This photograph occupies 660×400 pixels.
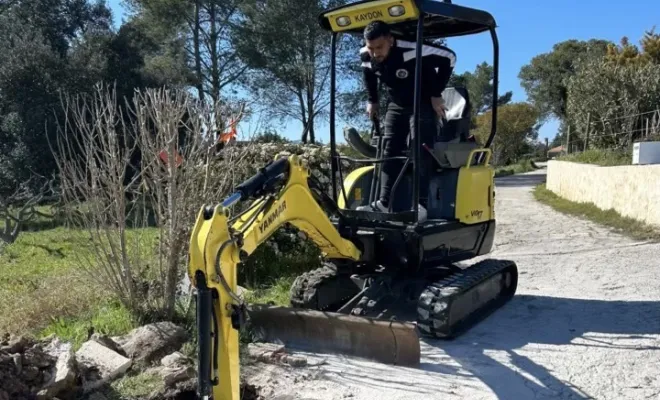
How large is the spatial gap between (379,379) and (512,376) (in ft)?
3.08

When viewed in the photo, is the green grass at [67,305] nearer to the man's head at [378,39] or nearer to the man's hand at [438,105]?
the man's head at [378,39]

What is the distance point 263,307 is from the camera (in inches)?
222

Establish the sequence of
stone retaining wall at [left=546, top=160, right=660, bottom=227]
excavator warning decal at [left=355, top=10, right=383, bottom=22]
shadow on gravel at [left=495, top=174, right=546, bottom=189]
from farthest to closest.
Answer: shadow on gravel at [left=495, top=174, right=546, bottom=189] < stone retaining wall at [left=546, top=160, right=660, bottom=227] < excavator warning decal at [left=355, top=10, right=383, bottom=22]

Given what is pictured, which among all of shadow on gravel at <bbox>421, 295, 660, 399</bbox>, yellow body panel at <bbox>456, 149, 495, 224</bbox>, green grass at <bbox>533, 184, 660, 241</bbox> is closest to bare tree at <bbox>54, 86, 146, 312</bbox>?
shadow on gravel at <bbox>421, 295, 660, 399</bbox>

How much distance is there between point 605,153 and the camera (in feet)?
58.1

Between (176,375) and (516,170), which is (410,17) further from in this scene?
(516,170)

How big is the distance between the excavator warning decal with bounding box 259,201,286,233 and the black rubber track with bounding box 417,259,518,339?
155 cm

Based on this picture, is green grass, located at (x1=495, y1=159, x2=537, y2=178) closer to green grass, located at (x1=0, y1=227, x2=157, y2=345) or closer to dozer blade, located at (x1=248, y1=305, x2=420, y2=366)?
green grass, located at (x1=0, y1=227, x2=157, y2=345)

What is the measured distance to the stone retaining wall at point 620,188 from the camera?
10.9m

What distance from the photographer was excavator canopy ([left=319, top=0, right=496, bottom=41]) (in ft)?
17.5

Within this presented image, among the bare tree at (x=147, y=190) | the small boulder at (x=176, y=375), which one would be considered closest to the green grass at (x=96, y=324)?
the bare tree at (x=147, y=190)

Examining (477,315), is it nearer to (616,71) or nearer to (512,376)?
(512,376)

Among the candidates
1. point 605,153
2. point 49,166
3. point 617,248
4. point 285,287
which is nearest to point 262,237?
point 285,287

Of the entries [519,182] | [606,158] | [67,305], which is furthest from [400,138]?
[519,182]
